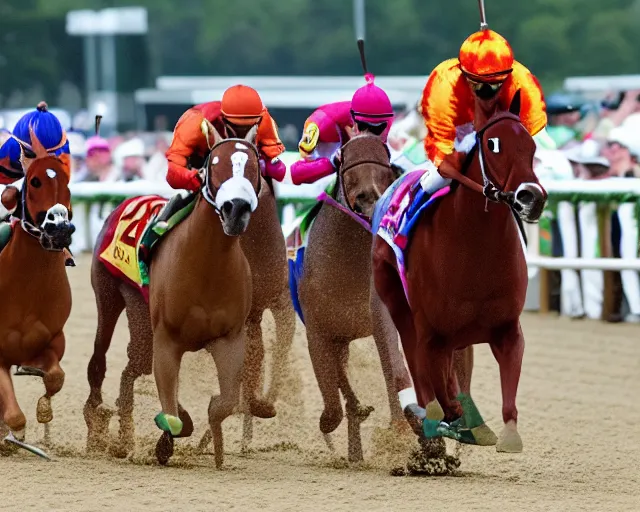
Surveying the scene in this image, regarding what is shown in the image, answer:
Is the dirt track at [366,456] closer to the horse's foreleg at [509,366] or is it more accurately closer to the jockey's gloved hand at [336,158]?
the horse's foreleg at [509,366]

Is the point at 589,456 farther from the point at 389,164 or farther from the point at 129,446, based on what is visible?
the point at 129,446

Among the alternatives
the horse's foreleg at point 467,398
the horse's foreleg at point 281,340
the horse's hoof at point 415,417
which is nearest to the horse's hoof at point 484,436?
the horse's foreleg at point 467,398

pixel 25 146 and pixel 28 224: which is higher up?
pixel 25 146

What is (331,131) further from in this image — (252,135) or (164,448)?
(164,448)

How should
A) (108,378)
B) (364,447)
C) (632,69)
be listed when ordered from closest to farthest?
(364,447) → (108,378) → (632,69)

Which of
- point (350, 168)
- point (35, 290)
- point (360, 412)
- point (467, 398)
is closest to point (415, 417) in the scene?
point (467, 398)

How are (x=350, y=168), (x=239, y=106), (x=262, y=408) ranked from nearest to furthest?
1. (x=239, y=106)
2. (x=350, y=168)
3. (x=262, y=408)

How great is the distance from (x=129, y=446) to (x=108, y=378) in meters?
2.64

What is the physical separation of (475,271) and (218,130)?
52.6 inches

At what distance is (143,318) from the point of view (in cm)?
764

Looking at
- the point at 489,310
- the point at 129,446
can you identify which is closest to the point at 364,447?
the point at 129,446

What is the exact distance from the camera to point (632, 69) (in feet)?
102

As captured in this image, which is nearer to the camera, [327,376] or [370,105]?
[370,105]

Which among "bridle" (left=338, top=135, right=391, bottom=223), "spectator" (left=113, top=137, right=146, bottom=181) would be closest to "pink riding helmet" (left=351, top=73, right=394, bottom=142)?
"bridle" (left=338, top=135, right=391, bottom=223)
